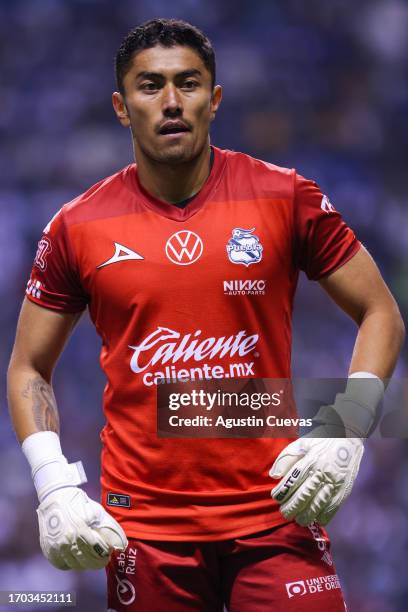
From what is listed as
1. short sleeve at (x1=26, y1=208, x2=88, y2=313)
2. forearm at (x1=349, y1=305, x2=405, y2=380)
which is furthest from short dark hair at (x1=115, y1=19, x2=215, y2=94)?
forearm at (x1=349, y1=305, x2=405, y2=380)

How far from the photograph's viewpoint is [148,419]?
8.78 ft

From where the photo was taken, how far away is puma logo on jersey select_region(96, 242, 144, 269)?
8.96 ft

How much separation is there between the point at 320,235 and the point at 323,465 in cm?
63

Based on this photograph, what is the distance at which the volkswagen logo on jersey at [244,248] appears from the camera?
2.71 meters

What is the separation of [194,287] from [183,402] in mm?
301

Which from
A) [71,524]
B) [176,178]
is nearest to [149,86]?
[176,178]

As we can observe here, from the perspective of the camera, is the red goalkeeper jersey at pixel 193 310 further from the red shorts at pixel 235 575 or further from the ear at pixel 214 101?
the ear at pixel 214 101

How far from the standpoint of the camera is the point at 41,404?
2863mm

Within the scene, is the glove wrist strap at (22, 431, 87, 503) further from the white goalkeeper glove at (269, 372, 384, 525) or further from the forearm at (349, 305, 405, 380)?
the forearm at (349, 305, 405, 380)

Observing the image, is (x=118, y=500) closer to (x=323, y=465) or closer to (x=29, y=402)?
(x=29, y=402)

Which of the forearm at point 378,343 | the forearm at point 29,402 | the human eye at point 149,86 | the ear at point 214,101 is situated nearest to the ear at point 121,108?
the human eye at point 149,86

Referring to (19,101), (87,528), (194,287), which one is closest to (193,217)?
(194,287)

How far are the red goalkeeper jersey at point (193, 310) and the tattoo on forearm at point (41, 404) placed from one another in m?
0.17

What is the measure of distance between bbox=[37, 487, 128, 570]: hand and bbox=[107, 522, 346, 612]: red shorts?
4.0 inches
